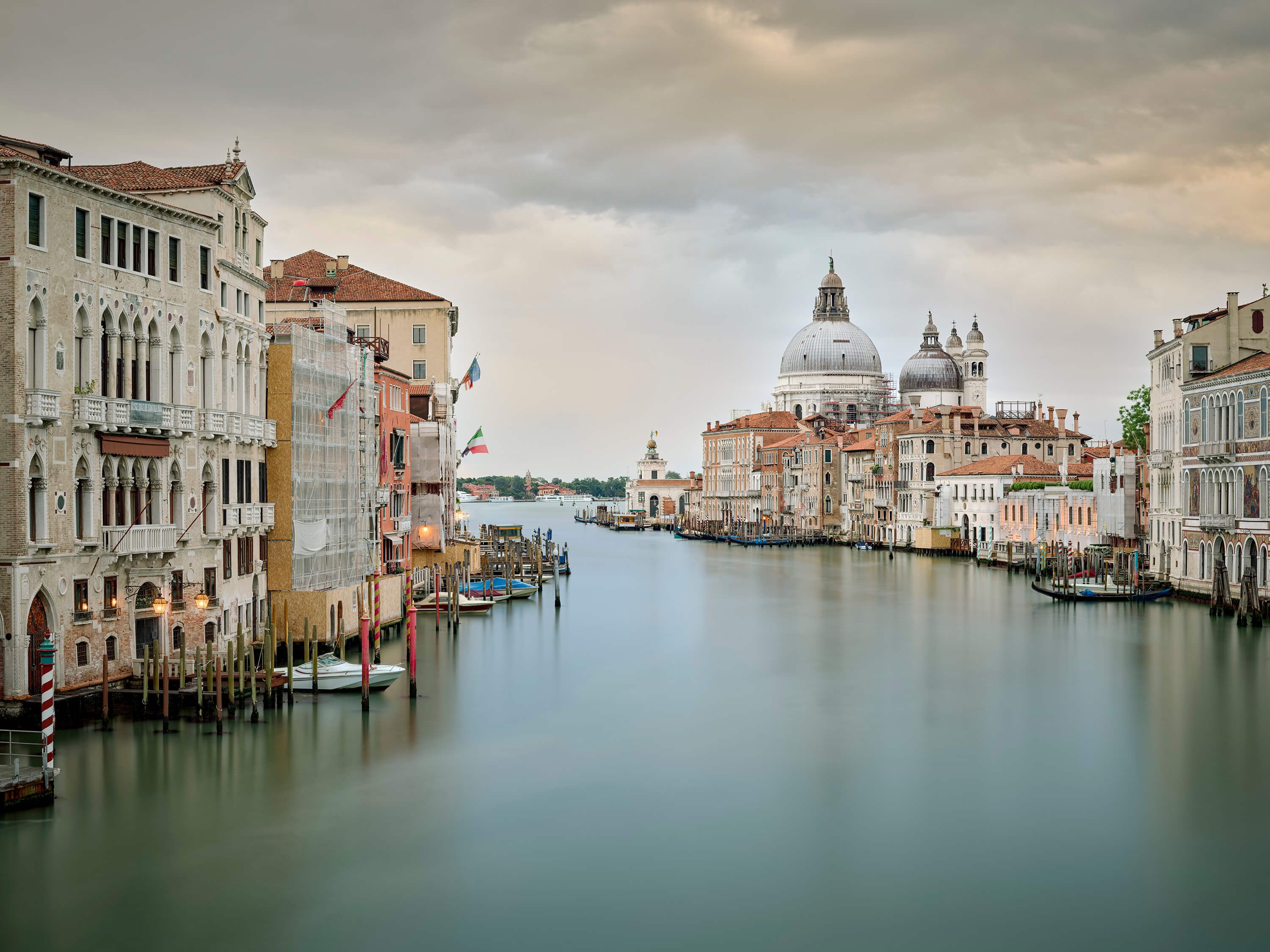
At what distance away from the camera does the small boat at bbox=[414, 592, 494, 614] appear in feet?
109

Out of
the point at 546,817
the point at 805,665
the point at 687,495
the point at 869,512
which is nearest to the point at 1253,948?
the point at 546,817

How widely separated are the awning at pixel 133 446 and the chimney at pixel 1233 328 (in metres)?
25.1

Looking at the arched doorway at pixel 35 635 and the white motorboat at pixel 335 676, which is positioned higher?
the arched doorway at pixel 35 635

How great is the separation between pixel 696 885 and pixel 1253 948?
457cm

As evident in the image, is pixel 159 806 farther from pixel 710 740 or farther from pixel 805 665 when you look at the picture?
pixel 805 665

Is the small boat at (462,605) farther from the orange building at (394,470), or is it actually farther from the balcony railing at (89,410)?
the balcony railing at (89,410)

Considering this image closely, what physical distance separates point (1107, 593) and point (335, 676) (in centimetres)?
2275

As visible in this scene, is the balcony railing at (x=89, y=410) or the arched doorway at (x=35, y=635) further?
the balcony railing at (x=89, y=410)

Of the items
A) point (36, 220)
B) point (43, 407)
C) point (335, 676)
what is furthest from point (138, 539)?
point (36, 220)

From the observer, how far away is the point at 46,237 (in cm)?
1600

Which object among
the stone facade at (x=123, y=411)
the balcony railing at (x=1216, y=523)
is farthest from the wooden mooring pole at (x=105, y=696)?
the balcony railing at (x=1216, y=523)

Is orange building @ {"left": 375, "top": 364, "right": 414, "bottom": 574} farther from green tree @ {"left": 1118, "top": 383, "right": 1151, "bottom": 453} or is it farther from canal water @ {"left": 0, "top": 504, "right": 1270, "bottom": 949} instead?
green tree @ {"left": 1118, "top": 383, "right": 1151, "bottom": 453}

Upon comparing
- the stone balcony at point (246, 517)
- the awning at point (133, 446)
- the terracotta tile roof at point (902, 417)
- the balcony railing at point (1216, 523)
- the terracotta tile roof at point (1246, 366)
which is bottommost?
the balcony railing at point (1216, 523)

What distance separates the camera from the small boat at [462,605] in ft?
109
